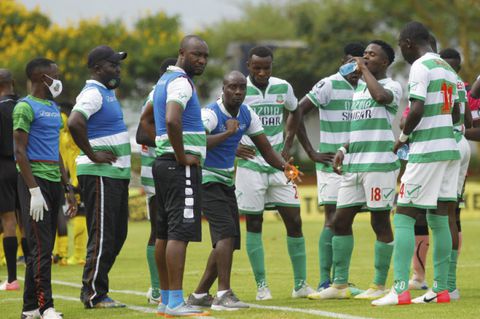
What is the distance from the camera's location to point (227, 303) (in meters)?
10.6

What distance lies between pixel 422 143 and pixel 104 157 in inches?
122

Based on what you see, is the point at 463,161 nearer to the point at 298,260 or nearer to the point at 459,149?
the point at 459,149

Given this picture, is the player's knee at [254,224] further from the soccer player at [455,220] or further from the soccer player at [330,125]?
the soccer player at [455,220]

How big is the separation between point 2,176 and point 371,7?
40.0 metres

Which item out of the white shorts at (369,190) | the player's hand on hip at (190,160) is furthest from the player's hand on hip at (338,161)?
the player's hand on hip at (190,160)

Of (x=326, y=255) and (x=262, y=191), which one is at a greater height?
(x=262, y=191)

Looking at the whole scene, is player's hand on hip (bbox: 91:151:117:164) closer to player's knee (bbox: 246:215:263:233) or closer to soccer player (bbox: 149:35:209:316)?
soccer player (bbox: 149:35:209:316)

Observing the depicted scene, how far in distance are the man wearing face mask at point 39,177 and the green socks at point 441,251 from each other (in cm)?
353

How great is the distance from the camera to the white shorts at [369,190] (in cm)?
1132

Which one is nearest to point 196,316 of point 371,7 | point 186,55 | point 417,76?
point 186,55

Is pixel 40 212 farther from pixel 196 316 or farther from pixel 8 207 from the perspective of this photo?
pixel 8 207

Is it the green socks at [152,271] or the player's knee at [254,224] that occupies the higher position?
the player's knee at [254,224]

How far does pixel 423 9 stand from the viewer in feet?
154

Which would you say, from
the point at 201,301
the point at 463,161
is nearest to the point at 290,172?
the point at 201,301
